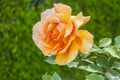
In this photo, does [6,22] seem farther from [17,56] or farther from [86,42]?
[86,42]

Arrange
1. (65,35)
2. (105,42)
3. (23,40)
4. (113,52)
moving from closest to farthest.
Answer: (65,35) < (113,52) < (105,42) < (23,40)

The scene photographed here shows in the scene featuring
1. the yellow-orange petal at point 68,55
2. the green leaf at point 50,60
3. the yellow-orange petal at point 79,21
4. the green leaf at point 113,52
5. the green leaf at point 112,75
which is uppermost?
the yellow-orange petal at point 79,21

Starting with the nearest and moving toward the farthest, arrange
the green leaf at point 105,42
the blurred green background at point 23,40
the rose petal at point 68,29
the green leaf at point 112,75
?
the rose petal at point 68,29 < the green leaf at point 112,75 < the green leaf at point 105,42 < the blurred green background at point 23,40

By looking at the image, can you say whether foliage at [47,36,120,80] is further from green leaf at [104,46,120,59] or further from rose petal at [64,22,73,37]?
rose petal at [64,22,73,37]

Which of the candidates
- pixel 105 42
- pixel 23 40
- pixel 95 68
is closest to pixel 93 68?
pixel 95 68

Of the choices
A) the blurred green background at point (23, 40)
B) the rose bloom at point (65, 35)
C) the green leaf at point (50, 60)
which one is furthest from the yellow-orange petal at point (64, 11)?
the blurred green background at point (23, 40)

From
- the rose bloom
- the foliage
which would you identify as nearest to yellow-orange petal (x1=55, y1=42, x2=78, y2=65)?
the rose bloom

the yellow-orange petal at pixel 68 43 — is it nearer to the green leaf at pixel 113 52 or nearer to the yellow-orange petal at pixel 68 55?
the yellow-orange petal at pixel 68 55

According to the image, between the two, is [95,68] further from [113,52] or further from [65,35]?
[65,35]
